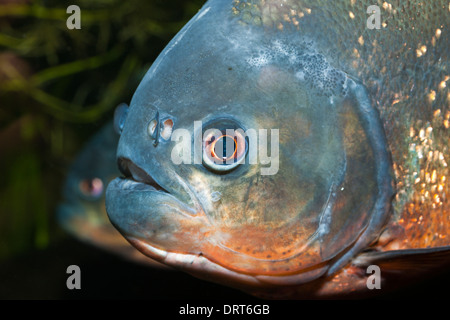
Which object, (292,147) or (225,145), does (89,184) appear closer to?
(225,145)

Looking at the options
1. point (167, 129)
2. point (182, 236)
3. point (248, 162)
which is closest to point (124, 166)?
point (167, 129)

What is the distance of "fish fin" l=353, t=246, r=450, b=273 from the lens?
5.76ft

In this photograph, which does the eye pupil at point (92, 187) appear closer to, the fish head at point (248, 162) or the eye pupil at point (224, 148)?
the fish head at point (248, 162)

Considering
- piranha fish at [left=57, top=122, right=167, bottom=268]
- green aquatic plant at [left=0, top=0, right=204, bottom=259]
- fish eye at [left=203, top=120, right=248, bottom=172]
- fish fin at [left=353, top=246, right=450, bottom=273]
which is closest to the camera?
fish eye at [left=203, top=120, right=248, bottom=172]

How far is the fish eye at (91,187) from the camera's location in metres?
4.44

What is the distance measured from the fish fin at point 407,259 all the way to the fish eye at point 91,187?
3231mm

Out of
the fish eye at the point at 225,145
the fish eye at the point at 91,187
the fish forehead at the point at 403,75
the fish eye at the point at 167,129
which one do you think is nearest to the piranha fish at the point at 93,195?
the fish eye at the point at 91,187

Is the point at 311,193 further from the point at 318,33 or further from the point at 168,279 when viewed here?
the point at 168,279

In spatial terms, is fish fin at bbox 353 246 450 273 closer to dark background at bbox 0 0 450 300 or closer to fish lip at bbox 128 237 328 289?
fish lip at bbox 128 237 328 289

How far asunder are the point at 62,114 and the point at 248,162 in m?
3.35

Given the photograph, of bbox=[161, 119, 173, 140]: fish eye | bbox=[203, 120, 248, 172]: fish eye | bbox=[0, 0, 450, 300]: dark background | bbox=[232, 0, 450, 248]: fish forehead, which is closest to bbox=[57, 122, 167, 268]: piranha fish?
bbox=[0, 0, 450, 300]: dark background
